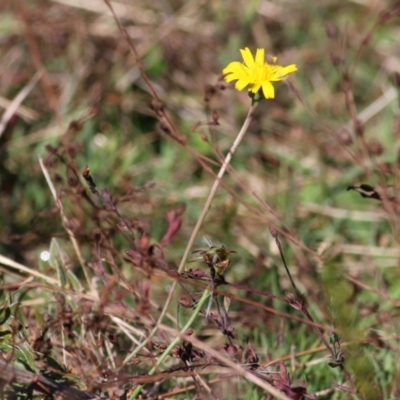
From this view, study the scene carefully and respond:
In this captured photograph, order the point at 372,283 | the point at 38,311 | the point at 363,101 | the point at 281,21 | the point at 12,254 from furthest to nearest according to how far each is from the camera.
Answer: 1. the point at 281,21
2. the point at 363,101
3. the point at 12,254
4. the point at 372,283
5. the point at 38,311

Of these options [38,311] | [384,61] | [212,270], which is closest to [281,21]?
[384,61]

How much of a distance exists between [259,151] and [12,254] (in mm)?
1059

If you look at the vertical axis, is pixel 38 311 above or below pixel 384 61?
below

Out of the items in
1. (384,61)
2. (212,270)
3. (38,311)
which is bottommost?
(38,311)

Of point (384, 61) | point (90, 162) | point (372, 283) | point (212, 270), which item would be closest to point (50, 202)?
point (90, 162)

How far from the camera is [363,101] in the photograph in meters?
3.27

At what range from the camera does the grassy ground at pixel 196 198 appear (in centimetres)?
145

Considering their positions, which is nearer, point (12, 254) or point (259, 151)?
point (12, 254)

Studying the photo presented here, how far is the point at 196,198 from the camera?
276 centimetres

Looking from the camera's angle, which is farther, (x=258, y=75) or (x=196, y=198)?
(x=196, y=198)

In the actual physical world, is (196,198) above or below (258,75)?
below

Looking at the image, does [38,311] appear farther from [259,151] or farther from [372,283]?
[259,151]

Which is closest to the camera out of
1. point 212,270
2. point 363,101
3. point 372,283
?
point 212,270

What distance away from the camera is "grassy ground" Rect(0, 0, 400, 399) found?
1454 millimetres
